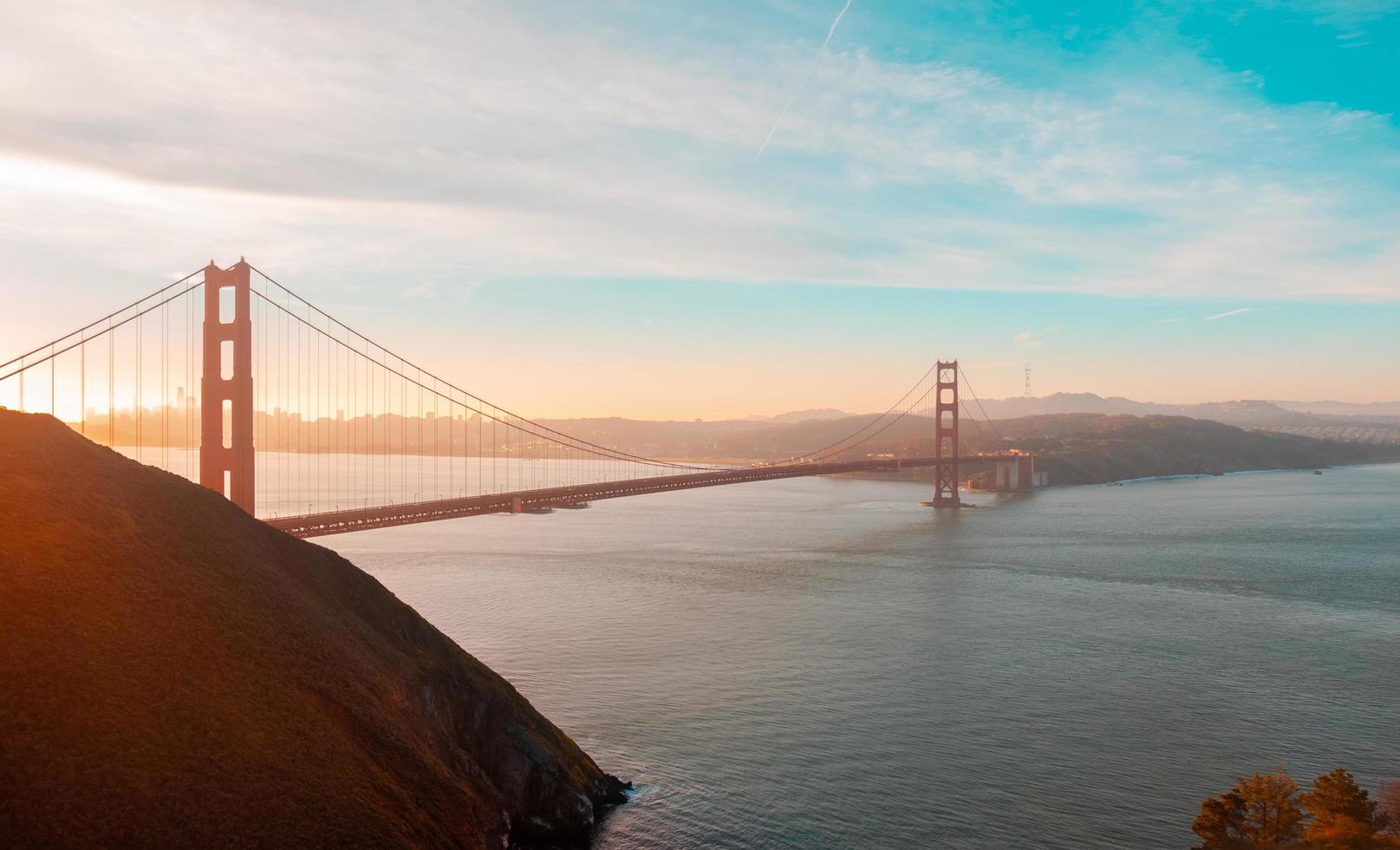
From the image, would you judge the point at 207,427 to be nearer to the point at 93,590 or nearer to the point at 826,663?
the point at 93,590

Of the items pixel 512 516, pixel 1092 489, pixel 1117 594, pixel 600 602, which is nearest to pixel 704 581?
pixel 600 602

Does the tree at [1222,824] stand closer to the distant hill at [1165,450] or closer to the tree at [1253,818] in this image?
the tree at [1253,818]

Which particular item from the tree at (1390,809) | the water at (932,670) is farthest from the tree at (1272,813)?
the water at (932,670)

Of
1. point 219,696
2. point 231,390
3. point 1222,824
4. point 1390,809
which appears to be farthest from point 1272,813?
point 231,390

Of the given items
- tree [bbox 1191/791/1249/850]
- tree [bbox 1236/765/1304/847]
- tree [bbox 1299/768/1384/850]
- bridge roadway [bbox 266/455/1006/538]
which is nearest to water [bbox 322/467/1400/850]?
Result: tree [bbox 1191/791/1249/850]

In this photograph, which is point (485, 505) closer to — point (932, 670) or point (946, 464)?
point (932, 670)
